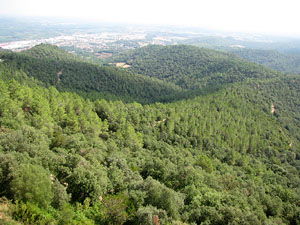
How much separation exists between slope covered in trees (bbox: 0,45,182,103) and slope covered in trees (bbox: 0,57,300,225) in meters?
44.9

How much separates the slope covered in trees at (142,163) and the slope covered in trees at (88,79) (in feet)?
147

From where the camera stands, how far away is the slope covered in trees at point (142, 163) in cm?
1988

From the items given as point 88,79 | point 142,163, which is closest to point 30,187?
point 142,163

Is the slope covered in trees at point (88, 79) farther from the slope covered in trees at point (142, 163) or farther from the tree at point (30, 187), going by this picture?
the tree at point (30, 187)

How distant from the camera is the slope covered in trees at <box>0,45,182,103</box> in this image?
112250mm

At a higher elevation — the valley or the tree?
the tree

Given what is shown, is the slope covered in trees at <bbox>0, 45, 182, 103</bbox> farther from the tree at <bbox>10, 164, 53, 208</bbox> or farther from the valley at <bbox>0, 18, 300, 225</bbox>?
the tree at <bbox>10, 164, 53, 208</bbox>

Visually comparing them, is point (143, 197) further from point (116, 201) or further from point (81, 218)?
→ point (81, 218)

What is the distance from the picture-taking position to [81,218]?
1908 centimetres

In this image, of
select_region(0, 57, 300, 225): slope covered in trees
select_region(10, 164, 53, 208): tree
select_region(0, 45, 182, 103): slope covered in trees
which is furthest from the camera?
select_region(0, 45, 182, 103): slope covered in trees

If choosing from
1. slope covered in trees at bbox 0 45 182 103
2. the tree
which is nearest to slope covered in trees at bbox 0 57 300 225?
the tree

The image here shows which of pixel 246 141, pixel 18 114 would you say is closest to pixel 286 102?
pixel 246 141

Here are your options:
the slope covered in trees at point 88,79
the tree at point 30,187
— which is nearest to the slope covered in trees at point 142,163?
the tree at point 30,187

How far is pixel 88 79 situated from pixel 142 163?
330 feet
